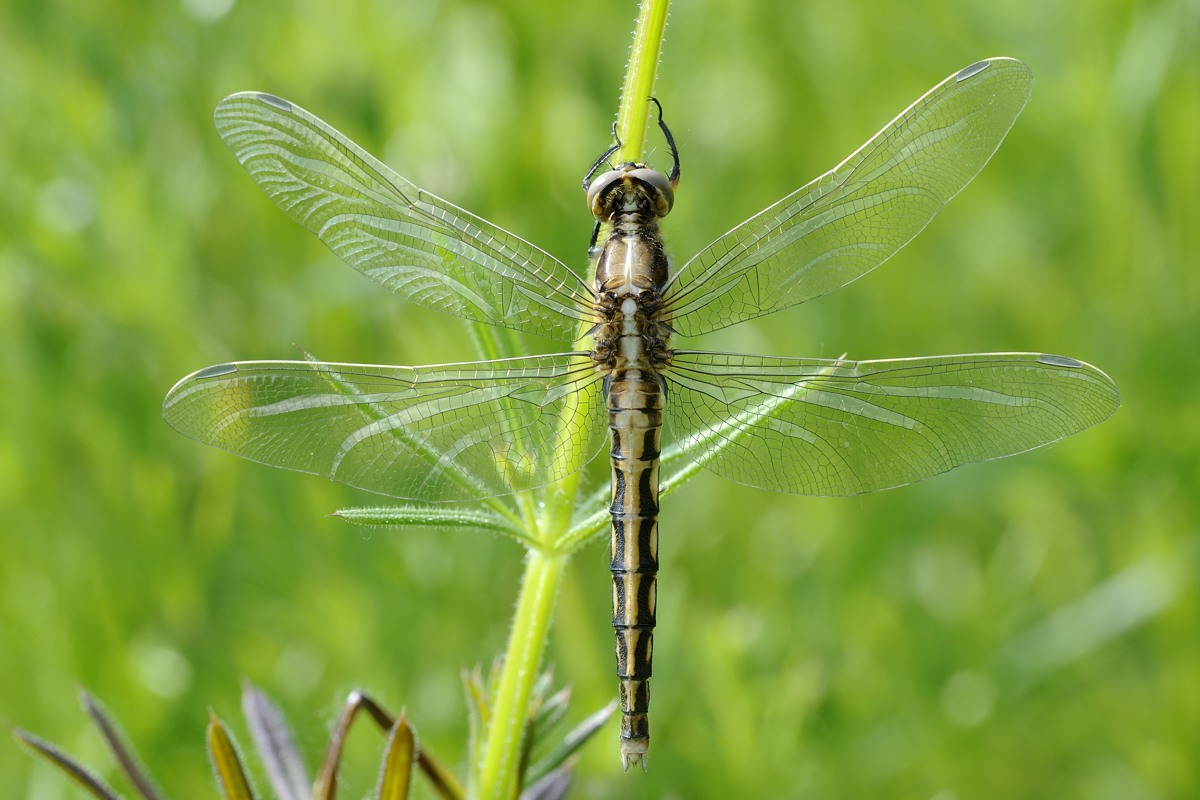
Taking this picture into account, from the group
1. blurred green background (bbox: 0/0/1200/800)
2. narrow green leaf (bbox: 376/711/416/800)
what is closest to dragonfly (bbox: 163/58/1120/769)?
narrow green leaf (bbox: 376/711/416/800)

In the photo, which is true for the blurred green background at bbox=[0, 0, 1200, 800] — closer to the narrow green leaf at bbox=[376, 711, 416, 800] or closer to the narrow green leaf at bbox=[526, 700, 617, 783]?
the narrow green leaf at bbox=[526, 700, 617, 783]

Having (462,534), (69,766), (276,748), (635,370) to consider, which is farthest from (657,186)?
(462,534)

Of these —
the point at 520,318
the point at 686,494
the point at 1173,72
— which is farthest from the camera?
the point at 686,494

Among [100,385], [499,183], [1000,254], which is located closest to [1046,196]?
[1000,254]

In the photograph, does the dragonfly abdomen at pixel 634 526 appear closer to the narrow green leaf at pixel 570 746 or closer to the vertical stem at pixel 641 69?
the narrow green leaf at pixel 570 746

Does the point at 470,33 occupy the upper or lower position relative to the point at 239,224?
upper

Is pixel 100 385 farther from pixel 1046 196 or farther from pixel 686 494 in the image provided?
pixel 1046 196

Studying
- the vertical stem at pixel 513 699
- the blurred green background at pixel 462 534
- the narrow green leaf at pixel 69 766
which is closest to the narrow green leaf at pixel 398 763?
the vertical stem at pixel 513 699
